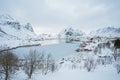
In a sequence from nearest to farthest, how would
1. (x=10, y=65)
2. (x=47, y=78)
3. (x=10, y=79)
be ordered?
(x=10, y=65), (x=10, y=79), (x=47, y=78)

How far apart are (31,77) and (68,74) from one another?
5.44 meters

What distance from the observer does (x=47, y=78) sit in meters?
19.8

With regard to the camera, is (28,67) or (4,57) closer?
(4,57)

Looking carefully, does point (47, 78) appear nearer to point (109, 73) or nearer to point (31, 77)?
point (31, 77)

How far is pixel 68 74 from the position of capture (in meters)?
21.3

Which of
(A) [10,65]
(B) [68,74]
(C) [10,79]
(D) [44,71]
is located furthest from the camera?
(D) [44,71]

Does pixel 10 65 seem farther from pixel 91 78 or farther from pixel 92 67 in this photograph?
pixel 92 67

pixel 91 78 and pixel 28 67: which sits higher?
pixel 28 67

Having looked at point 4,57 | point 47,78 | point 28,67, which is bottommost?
point 47,78

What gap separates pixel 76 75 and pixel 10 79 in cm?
912

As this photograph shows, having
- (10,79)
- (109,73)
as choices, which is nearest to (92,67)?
(109,73)

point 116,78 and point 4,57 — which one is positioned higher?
A: point 4,57

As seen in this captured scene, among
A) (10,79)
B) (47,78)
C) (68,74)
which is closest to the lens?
(10,79)

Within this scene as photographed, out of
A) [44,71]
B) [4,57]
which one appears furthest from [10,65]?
[44,71]
